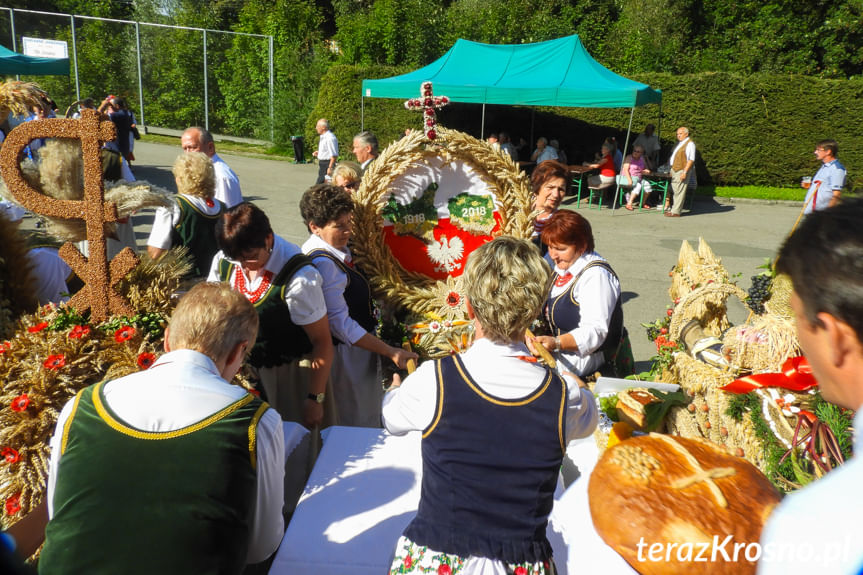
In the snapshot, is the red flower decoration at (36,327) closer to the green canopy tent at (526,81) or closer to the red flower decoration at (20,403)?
the red flower decoration at (20,403)

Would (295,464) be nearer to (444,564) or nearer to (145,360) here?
(145,360)

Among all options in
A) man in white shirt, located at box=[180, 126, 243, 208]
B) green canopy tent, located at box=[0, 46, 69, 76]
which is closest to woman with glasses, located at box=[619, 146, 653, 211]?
man in white shirt, located at box=[180, 126, 243, 208]

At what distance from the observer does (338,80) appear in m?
17.3

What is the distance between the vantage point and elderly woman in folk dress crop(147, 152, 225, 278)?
3.53 m

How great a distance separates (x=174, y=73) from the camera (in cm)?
2144

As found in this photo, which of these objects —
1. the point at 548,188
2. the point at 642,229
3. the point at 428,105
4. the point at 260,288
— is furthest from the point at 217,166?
the point at 642,229

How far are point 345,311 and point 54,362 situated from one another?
129 centimetres

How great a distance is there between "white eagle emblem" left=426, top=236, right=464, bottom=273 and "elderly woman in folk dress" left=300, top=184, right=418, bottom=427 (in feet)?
1.46

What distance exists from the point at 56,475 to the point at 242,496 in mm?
492

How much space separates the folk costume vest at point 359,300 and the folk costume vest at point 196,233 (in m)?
0.89

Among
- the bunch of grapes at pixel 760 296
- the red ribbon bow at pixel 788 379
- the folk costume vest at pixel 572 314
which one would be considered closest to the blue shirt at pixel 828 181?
the bunch of grapes at pixel 760 296

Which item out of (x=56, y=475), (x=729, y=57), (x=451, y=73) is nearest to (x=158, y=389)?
(x=56, y=475)

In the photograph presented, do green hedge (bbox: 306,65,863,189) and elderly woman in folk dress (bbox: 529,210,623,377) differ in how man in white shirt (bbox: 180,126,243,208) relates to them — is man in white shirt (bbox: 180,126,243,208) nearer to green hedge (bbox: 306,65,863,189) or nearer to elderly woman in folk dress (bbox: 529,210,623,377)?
elderly woman in folk dress (bbox: 529,210,623,377)

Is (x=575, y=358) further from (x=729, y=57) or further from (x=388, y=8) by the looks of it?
(x=729, y=57)
